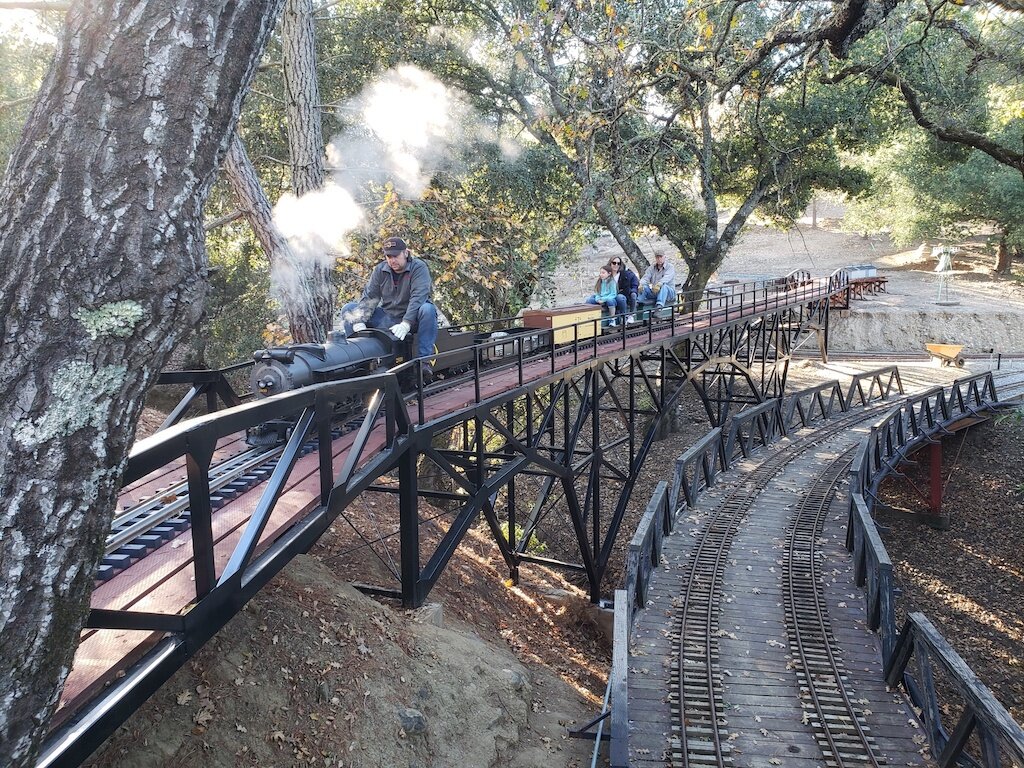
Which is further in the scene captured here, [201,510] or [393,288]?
[393,288]

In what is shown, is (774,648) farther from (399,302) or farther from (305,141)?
(305,141)

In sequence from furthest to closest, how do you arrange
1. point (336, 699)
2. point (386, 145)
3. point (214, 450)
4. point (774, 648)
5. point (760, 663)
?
point (386, 145) → point (774, 648) → point (760, 663) → point (336, 699) → point (214, 450)

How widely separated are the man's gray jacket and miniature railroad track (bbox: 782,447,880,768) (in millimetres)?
6535

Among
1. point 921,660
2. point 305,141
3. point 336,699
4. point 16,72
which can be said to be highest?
point 16,72

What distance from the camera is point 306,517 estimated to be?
5676 millimetres

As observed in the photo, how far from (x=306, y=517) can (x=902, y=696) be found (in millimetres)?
6910

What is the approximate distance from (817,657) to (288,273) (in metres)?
9.27

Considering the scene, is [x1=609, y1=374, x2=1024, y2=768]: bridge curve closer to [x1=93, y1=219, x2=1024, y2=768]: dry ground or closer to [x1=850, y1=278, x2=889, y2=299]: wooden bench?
[x1=93, y1=219, x2=1024, y2=768]: dry ground

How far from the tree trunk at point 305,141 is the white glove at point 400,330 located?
3044mm

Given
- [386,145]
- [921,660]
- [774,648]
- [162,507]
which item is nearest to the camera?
[162,507]

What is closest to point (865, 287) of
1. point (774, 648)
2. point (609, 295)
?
point (609, 295)

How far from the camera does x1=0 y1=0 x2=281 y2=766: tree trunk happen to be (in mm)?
2244

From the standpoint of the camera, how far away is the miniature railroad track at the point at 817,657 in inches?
279

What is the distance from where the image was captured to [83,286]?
2.36 meters
